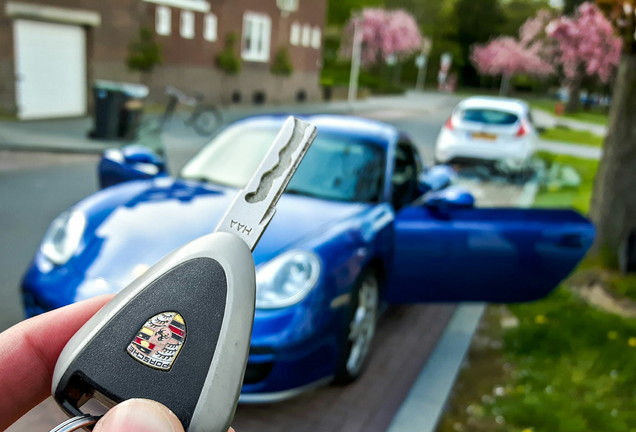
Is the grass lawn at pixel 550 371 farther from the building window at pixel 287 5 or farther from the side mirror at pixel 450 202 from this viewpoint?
the building window at pixel 287 5

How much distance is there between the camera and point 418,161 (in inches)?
225

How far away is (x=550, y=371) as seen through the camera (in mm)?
4105

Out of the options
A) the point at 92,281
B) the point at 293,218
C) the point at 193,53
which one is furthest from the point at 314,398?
the point at 193,53

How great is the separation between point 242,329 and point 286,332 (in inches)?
88.0

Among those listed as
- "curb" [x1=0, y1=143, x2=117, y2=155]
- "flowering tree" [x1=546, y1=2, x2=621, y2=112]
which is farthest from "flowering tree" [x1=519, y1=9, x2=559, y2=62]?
"curb" [x1=0, y1=143, x2=117, y2=155]

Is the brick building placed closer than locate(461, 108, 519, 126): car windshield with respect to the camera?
No

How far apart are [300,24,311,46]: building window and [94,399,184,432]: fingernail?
113ft

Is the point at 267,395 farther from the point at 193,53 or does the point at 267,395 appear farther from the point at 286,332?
the point at 193,53

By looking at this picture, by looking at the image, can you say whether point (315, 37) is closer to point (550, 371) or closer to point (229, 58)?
point (229, 58)

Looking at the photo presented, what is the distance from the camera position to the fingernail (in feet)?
3.18

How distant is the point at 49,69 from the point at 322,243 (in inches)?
629

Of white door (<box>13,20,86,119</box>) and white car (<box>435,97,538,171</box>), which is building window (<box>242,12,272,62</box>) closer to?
white door (<box>13,20,86,119</box>)

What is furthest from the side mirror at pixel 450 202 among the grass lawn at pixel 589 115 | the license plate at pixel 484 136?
the grass lawn at pixel 589 115

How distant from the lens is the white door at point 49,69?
642 inches
